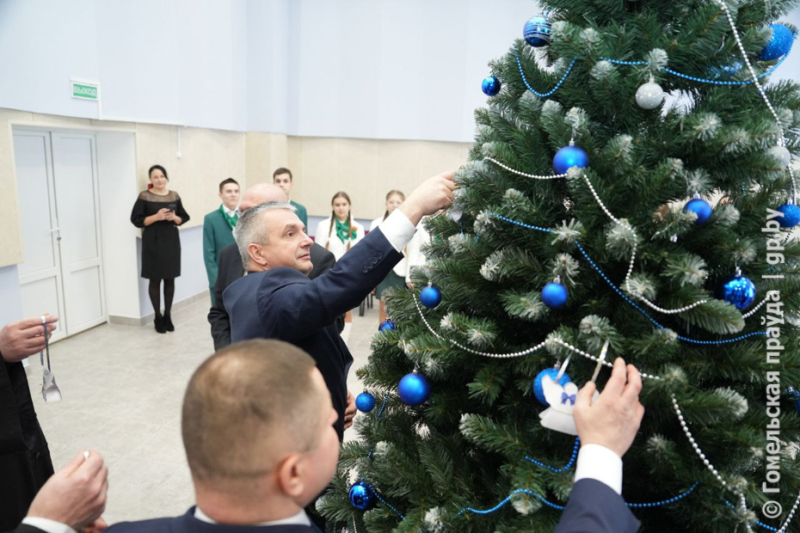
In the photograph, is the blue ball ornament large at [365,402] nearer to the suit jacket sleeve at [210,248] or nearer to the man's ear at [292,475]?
the man's ear at [292,475]

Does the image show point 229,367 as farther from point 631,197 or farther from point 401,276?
point 401,276

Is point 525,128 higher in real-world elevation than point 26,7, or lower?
lower

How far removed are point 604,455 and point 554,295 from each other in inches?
12.2

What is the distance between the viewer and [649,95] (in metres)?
1.15

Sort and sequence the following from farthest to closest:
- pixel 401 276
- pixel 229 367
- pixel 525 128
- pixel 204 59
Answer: pixel 204 59, pixel 401 276, pixel 525 128, pixel 229 367

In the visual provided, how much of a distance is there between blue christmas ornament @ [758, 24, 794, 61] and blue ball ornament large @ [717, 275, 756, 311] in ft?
1.69

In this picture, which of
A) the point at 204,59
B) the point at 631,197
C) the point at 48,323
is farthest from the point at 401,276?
the point at 631,197

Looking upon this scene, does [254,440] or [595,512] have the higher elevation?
[254,440]

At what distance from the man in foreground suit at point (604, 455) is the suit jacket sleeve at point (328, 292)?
72 cm

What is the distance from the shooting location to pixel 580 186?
1.18 metres

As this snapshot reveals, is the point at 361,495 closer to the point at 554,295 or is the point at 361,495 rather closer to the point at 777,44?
the point at 554,295

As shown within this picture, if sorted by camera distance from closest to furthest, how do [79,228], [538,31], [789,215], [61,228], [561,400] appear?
1. [561,400]
2. [789,215]
3. [538,31]
4. [61,228]
5. [79,228]

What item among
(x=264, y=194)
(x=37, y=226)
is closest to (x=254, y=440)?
(x=264, y=194)

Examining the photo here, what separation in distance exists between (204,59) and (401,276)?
419cm
